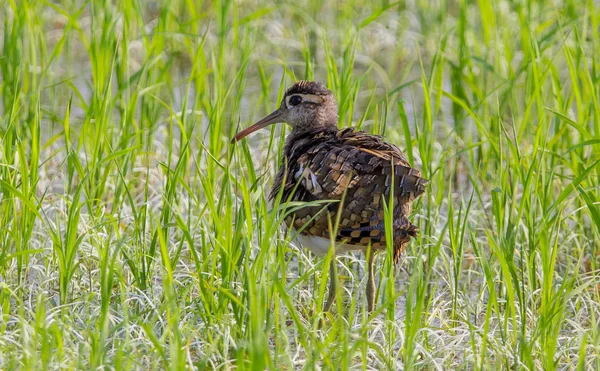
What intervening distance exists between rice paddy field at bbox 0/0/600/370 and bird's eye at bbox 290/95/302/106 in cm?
8

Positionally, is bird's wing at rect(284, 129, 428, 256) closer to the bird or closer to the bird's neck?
the bird

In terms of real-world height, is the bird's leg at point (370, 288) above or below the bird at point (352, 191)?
below

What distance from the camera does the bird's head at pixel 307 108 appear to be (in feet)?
15.5

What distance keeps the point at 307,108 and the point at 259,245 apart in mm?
970

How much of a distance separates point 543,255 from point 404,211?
1.83 ft

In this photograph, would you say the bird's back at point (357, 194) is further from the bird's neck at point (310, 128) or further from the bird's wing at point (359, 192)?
the bird's neck at point (310, 128)

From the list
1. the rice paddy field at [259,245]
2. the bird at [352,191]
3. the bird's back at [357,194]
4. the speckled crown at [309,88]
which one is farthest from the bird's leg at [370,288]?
the speckled crown at [309,88]

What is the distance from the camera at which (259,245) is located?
158 inches

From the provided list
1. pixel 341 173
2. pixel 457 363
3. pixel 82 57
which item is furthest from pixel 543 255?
pixel 82 57

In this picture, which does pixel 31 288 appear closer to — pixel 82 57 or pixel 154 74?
pixel 154 74

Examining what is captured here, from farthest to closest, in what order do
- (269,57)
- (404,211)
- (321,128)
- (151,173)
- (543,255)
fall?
1. (269,57)
2. (151,173)
3. (321,128)
4. (404,211)
5. (543,255)

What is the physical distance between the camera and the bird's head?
15.5ft

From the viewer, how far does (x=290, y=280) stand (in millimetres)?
4914

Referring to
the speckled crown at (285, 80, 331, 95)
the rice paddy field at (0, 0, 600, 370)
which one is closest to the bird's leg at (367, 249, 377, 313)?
the rice paddy field at (0, 0, 600, 370)
